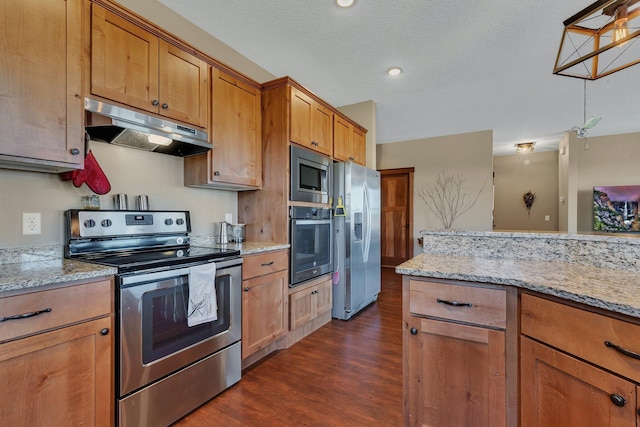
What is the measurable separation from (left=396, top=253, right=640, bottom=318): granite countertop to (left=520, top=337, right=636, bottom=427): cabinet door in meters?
0.23

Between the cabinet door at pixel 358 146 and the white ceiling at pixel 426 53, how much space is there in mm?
478

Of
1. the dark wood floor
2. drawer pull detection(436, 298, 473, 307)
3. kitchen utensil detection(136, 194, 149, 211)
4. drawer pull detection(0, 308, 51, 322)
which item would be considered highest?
kitchen utensil detection(136, 194, 149, 211)

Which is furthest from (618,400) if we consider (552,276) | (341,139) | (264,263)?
(341,139)

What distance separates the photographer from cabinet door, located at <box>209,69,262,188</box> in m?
2.21

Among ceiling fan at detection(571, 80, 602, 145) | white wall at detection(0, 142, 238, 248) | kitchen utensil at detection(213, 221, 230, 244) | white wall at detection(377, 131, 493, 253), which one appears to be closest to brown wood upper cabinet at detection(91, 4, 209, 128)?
white wall at detection(0, 142, 238, 248)

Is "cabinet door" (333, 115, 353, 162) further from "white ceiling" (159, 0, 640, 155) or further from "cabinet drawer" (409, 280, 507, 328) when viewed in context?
"cabinet drawer" (409, 280, 507, 328)

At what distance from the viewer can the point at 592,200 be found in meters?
5.46

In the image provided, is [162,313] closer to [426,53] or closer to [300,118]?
[300,118]

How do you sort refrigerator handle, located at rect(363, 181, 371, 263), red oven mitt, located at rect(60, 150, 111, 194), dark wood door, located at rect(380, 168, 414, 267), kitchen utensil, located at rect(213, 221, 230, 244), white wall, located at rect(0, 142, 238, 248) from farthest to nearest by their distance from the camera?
dark wood door, located at rect(380, 168, 414, 267), refrigerator handle, located at rect(363, 181, 371, 263), kitchen utensil, located at rect(213, 221, 230, 244), red oven mitt, located at rect(60, 150, 111, 194), white wall, located at rect(0, 142, 238, 248)

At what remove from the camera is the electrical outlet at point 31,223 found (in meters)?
1.55

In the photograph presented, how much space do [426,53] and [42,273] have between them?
3188 millimetres

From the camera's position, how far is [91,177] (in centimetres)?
170

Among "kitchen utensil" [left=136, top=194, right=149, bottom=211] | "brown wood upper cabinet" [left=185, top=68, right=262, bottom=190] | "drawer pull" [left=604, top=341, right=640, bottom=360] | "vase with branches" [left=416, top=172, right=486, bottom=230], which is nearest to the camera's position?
"drawer pull" [left=604, top=341, right=640, bottom=360]

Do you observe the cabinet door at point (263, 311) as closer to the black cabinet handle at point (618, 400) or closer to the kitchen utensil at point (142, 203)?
the kitchen utensil at point (142, 203)
